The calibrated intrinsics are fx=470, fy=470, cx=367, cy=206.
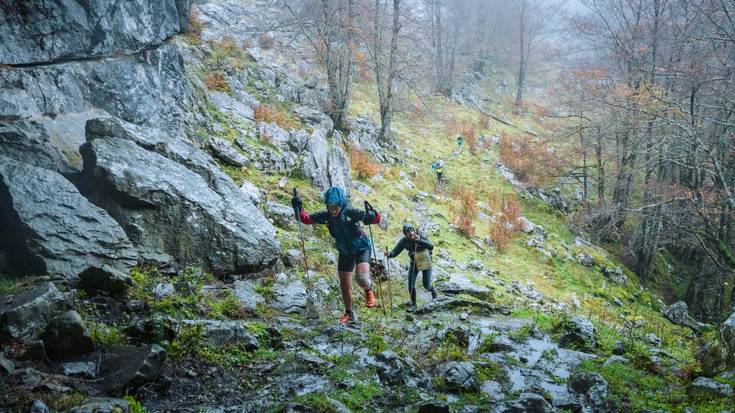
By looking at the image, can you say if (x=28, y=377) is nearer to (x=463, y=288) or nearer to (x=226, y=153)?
(x=226, y=153)

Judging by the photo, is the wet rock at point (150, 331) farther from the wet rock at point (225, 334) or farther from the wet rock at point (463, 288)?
the wet rock at point (463, 288)

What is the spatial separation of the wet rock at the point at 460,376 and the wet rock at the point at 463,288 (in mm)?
5422

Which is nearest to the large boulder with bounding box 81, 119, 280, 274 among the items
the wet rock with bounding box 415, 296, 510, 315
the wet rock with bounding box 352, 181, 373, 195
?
the wet rock with bounding box 415, 296, 510, 315

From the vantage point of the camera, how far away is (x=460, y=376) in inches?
183

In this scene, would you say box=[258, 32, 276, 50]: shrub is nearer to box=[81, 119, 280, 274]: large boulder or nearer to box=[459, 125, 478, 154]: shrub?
box=[459, 125, 478, 154]: shrub

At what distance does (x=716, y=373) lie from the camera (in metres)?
4.68

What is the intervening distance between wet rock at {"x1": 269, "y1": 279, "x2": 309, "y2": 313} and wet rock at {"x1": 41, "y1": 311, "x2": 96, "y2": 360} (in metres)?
3.12

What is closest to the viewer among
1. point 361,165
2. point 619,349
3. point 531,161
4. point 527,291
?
point 619,349

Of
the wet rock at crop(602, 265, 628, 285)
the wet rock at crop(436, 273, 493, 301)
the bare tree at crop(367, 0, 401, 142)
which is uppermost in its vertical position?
the bare tree at crop(367, 0, 401, 142)

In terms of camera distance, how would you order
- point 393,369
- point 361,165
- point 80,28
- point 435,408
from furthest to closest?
point 361,165
point 80,28
point 393,369
point 435,408


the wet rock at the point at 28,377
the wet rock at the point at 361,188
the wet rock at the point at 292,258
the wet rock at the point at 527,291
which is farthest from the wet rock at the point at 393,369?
the wet rock at the point at 361,188

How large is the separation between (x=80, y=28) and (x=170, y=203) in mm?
Result: 3429

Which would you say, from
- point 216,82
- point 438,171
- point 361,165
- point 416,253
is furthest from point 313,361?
point 438,171

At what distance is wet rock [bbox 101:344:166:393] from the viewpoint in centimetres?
375
